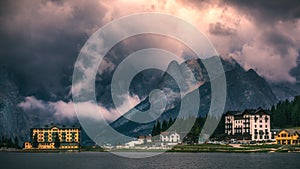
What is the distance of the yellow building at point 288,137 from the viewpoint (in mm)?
194750

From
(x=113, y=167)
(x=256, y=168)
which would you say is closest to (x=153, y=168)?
(x=113, y=167)

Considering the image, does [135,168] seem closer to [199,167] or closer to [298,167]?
[199,167]

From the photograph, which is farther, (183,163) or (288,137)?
(288,137)

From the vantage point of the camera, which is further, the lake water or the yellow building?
the yellow building

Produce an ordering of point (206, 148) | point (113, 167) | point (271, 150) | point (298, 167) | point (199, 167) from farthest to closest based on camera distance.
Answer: point (206, 148), point (271, 150), point (113, 167), point (199, 167), point (298, 167)

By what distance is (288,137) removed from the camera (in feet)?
643

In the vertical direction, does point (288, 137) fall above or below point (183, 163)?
above

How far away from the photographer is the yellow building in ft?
639

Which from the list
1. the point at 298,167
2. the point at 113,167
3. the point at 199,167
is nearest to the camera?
the point at 298,167

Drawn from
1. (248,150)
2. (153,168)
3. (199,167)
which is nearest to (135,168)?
(153,168)

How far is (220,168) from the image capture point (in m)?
105

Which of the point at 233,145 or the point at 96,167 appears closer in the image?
the point at 96,167

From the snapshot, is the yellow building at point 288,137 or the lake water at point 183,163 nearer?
the lake water at point 183,163

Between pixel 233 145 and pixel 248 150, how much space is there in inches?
721
